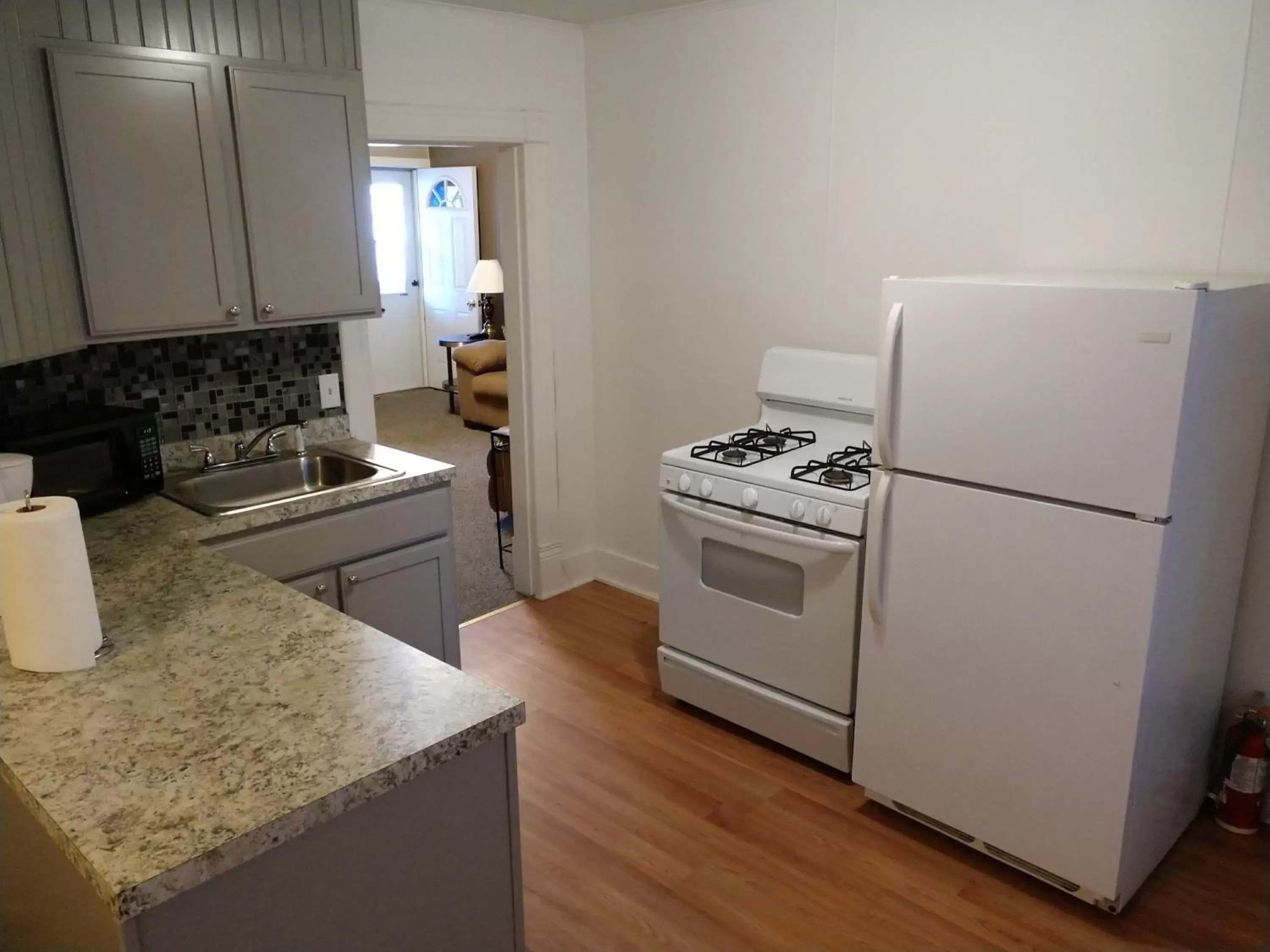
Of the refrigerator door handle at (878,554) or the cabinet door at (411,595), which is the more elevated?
the refrigerator door handle at (878,554)

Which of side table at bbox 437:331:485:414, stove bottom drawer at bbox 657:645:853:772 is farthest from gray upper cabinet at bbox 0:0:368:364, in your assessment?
side table at bbox 437:331:485:414

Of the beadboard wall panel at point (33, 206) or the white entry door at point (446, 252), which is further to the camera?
the white entry door at point (446, 252)

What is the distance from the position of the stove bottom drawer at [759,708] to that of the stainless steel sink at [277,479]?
1.19m

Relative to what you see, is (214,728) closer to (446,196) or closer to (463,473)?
(463,473)

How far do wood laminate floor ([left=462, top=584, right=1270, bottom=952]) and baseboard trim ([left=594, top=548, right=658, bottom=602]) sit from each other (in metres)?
0.99

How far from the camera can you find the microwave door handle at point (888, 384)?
2.31 meters

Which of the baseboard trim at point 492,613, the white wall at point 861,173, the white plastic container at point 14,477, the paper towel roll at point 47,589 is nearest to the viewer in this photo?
the paper towel roll at point 47,589

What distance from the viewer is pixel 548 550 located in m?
4.18

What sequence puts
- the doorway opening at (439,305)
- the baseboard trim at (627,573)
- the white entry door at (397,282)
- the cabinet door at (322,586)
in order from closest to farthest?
the cabinet door at (322,586)
the baseboard trim at (627,573)
the doorway opening at (439,305)
the white entry door at (397,282)

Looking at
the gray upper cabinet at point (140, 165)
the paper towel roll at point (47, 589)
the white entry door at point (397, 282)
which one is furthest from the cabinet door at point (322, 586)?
the white entry door at point (397, 282)

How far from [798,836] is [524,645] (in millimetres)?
1519

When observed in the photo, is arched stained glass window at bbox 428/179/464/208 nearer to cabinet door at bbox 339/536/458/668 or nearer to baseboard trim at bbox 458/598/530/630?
baseboard trim at bbox 458/598/530/630

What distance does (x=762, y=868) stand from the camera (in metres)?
2.46

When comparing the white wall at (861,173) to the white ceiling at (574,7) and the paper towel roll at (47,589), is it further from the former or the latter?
the paper towel roll at (47,589)
